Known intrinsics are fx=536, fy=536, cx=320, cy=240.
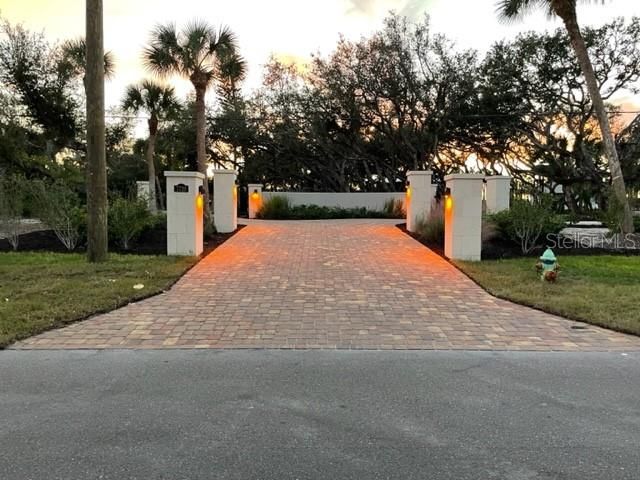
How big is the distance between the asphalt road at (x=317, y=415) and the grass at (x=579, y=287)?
4.99ft

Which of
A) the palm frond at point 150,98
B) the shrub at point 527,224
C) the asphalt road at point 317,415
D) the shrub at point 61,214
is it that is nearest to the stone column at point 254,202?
the palm frond at point 150,98

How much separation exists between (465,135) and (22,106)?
22605 millimetres

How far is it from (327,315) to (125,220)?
7.20 m

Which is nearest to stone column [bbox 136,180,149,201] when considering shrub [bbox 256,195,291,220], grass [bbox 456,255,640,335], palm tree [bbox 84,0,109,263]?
palm tree [bbox 84,0,109,263]

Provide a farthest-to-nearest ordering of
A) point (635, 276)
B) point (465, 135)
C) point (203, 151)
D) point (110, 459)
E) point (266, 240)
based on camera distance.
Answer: point (465, 135) < point (203, 151) < point (266, 240) < point (635, 276) < point (110, 459)

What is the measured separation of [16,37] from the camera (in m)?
25.8

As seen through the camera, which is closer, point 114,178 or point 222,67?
point 222,67

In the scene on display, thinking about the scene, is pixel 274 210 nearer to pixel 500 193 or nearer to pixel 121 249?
pixel 500 193

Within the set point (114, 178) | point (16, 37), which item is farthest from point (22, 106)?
point (114, 178)

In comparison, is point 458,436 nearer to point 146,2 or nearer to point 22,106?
point 146,2

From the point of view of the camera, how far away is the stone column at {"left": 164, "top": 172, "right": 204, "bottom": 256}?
1146cm

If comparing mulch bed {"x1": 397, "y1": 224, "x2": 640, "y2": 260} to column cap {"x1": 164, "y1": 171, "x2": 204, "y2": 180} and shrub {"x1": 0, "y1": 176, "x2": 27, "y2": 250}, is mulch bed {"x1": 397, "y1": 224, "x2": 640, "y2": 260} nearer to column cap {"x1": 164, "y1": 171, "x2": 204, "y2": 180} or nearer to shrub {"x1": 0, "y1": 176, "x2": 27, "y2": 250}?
column cap {"x1": 164, "y1": 171, "x2": 204, "y2": 180}

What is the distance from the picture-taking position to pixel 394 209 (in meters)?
23.4

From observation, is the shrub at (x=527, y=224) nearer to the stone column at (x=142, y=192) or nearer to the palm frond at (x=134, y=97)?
the stone column at (x=142, y=192)
